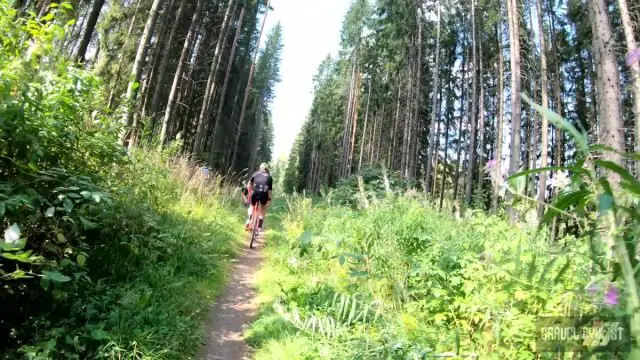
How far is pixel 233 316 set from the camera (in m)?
4.71

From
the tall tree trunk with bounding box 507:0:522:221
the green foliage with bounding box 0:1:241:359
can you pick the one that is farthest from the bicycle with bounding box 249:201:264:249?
the tall tree trunk with bounding box 507:0:522:221

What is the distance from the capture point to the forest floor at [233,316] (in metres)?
3.81

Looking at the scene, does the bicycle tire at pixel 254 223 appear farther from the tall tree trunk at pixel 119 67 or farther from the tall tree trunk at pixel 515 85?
the tall tree trunk at pixel 515 85

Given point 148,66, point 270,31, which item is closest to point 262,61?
point 270,31

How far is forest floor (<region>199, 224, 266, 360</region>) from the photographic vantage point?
3.81 meters

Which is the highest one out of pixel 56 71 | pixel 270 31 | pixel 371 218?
pixel 270 31

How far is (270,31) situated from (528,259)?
52.3 meters

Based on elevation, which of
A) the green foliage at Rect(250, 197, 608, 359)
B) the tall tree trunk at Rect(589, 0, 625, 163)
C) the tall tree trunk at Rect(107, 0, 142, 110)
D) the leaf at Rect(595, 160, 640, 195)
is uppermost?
the tall tree trunk at Rect(107, 0, 142, 110)

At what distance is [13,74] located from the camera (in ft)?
9.37

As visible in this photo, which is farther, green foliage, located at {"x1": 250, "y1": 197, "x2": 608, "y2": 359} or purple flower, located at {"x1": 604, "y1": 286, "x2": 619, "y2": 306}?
green foliage, located at {"x1": 250, "y1": 197, "x2": 608, "y2": 359}

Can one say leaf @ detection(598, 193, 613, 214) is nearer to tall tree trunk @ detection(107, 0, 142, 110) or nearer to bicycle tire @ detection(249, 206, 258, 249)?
bicycle tire @ detection(249, 206, 258, 249)

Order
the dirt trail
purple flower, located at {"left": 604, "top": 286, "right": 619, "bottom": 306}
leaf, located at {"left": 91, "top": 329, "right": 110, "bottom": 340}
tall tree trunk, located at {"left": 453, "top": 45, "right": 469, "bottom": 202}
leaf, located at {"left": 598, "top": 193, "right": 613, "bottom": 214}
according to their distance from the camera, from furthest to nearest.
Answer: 1. tall tree trunk, located at {"left": 453, "top": 45, "right": 469, "bottom": 202}
2. the dirt trail
3. leaf, located at {"left": 91, "top": 329, "right": 110, "bottom": 340}
4. purple flower, located at {"left": 604, "top": 286, "right": 619, "bottom": 306}
5. leaf, located at {"left": 598, "top": 193, "right": 613, "bottom": 214}

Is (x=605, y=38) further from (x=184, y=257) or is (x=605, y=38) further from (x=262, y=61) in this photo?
(x=262, y=61)

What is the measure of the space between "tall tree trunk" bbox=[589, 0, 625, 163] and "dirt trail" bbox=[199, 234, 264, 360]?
535cm
